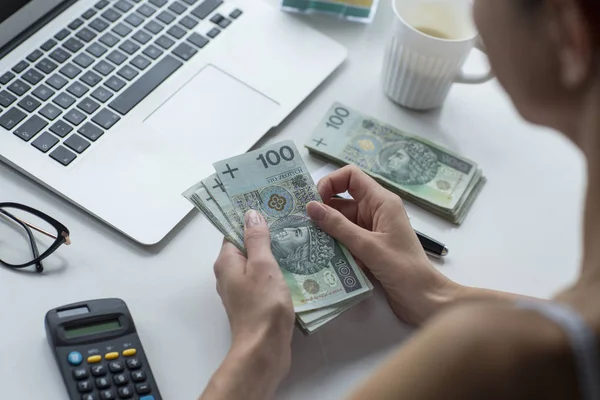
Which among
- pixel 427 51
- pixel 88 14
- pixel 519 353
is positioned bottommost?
pixel 88 14

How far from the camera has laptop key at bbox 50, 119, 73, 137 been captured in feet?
3.26

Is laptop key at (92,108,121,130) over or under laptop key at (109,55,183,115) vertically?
under

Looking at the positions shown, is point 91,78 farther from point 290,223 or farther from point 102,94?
point 290,223

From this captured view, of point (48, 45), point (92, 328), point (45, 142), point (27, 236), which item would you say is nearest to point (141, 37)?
point (48, 45)

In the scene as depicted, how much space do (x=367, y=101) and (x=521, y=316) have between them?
0.71 meters

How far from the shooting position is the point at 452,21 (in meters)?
1.17

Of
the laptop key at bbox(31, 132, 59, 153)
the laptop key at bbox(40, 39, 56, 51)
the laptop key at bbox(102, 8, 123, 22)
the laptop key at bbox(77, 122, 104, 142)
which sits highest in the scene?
the laptop key at bbox(102, 8, 123, 22)

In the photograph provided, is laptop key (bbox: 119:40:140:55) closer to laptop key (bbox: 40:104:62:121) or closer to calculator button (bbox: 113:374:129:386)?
laptop key (bbox: 40:104:62:121)

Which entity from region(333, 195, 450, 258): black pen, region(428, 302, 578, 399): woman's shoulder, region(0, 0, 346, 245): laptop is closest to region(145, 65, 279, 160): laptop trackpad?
region(0, 0, 346, 245): laptop

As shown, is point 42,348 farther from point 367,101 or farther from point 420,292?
point 367,101

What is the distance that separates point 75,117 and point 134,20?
0.66 ft

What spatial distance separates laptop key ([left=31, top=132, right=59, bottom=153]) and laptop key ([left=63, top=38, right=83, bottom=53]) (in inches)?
6.1

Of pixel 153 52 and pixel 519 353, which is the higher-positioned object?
pixel 519 353

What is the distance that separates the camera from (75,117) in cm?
101
